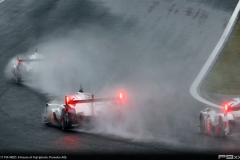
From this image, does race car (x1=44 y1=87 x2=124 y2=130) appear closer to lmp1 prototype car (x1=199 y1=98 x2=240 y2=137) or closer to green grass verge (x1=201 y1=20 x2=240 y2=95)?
lmp1 prototype car (x1=199 y1=98 x2=240 y2=137)

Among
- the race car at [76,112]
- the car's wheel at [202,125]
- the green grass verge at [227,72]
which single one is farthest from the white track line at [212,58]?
the race car at [76,112]

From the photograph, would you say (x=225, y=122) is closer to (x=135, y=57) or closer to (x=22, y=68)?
(x=22, y=68)

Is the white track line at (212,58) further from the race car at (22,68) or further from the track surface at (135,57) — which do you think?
the race car at (22,68)

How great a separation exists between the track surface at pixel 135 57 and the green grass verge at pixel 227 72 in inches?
47.4

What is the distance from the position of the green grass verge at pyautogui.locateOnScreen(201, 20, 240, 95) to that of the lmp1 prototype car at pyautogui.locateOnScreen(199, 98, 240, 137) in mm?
8137

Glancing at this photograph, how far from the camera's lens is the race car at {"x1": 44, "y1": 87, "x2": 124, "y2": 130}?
27.0 metres

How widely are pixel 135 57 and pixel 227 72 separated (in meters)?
8.34

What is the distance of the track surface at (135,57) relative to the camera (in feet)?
78.2

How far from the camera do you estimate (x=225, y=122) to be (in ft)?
78.5

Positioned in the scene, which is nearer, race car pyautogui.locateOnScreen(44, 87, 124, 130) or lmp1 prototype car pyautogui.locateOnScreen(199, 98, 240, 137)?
lmp1 prototype car pyautogui.locateOnScreen(199, 98, 240, 137)

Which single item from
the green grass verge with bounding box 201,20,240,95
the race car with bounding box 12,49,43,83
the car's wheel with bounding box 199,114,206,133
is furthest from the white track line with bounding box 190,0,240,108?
the race car with bounding box 12,49,43,83

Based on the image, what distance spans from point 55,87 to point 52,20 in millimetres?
16967

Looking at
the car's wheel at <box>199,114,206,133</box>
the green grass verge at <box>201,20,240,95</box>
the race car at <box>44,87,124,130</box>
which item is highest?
the green grass verge at <box>201,20,240,95</box>

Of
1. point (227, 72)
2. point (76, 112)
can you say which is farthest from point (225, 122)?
point (227, 72)
